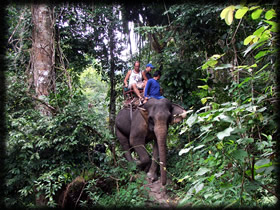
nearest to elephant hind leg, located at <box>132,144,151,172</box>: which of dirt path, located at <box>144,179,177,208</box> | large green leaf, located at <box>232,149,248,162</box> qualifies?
dirt path, located at <box>144,179,177,208</box>

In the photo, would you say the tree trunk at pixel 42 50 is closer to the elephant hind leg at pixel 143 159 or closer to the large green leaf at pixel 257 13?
the elephant hind leg at pixel 143 159

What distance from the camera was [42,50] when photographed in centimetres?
517

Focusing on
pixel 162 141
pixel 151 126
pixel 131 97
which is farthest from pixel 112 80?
pixel 162 141

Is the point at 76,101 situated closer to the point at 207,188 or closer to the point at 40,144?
the point at 40,144

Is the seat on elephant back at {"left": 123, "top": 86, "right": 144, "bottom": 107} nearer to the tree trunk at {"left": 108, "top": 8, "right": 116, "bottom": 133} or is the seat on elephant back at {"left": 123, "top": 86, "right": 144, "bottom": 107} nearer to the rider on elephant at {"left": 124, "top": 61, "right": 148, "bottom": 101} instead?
the rider on elephant at {"left": 124, "top": 61, "right": 148, "bottom": 101}

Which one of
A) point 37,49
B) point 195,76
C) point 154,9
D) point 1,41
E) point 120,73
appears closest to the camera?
point 1,41

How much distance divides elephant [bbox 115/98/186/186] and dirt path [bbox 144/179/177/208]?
0.17 meters

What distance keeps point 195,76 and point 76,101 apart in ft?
10.8

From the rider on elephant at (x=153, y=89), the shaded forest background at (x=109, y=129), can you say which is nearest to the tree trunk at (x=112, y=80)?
the shaded forest background at (x=109, y=129)

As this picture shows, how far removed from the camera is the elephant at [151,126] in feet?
17.1

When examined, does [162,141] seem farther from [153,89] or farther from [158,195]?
[153,89]

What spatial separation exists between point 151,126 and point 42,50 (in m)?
2.86

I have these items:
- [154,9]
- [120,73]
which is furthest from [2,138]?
[154,9]

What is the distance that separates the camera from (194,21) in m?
5.89
